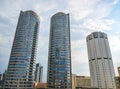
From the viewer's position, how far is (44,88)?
143 meters

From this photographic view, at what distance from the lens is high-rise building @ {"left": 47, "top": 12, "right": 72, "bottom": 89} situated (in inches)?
5394

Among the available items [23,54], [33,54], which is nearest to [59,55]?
[33,54]

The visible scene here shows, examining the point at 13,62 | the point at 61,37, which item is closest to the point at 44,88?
the point at 13,62

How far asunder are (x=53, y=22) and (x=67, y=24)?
17.3 meters

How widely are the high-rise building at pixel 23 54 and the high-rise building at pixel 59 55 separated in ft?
64.3

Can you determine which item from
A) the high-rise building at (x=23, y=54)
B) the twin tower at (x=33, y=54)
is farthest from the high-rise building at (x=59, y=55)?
the high-rise building at (x=23, y=54)

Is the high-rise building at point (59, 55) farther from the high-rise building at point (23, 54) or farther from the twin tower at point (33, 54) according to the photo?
the high-rise building at point (23, 54)

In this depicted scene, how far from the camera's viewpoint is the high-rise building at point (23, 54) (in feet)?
446

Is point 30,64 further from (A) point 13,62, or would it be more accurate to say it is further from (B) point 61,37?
(B) point 61,37

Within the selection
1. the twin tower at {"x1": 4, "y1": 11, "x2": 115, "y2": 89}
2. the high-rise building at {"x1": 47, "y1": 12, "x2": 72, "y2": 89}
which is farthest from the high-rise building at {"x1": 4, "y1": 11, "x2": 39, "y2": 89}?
the high-rise building at {"x1": 47, "y1": 12, "x2": 72, "y2": 89}

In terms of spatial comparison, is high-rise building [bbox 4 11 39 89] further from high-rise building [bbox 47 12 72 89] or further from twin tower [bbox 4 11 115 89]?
high-rise building [bbox 47 12 72 89]

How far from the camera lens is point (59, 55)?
148m

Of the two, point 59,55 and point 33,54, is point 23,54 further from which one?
point 59,55

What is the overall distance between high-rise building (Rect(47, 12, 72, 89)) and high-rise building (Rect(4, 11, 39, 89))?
1960cm
